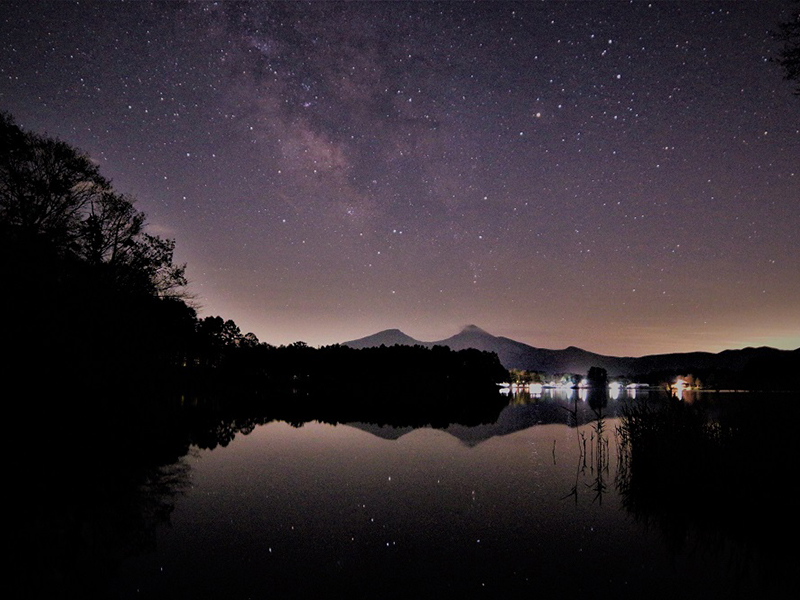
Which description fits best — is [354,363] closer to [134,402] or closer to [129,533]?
[134,402]

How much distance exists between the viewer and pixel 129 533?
9734 mm

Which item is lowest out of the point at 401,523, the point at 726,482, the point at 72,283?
the point at 401,523

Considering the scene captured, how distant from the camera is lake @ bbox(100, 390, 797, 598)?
7.94 m

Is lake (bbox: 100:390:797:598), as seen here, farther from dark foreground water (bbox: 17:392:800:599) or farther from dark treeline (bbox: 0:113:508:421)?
dark treeline (bbox: 0:113:508:421)

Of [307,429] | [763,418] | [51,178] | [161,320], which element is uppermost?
[51,178]

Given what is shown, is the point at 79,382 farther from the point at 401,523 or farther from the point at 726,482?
the point at 726,482

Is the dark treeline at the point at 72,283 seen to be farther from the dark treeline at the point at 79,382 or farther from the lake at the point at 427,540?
the lake at the point at 427,540

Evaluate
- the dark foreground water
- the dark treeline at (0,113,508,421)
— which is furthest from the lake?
the dark treeline at (0,113,508,421)

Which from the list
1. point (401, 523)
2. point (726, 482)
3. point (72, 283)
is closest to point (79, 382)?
point (72, 283)

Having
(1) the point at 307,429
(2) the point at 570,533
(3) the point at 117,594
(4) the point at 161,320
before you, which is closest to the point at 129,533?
(3) the point at 117,594

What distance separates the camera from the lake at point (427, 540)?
794 cm

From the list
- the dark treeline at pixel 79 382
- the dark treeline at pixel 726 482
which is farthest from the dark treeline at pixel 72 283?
the dark treeline at pixel 726 482

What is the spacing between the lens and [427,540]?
10.0m

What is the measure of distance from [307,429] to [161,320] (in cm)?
1230
